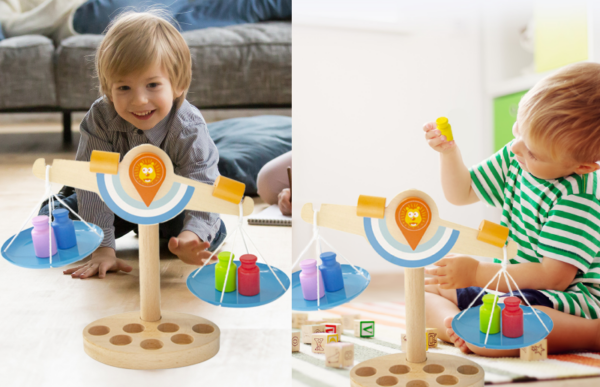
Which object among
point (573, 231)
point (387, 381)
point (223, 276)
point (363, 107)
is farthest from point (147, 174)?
point (363, 107)

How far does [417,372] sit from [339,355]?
12 centimetres

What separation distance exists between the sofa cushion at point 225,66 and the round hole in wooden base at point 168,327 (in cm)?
94

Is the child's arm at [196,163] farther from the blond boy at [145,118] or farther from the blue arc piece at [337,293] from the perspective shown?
the blue arc piece at [337,293]

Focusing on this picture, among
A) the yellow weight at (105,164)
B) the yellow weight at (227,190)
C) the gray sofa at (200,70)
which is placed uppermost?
the gray sofa at (200,70)

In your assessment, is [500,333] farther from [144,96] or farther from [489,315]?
[144,96]

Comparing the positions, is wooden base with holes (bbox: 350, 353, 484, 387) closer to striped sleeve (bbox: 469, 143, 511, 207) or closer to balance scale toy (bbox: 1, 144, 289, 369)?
balance scale toy (bbox: 1, 144, 289, 369)

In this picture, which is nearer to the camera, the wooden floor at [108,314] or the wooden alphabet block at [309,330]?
the wooden floor at [108,314]

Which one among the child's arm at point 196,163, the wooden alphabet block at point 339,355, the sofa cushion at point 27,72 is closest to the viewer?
the wooden alphabet block at point 339,355

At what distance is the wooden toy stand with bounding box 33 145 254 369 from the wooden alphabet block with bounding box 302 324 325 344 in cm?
15

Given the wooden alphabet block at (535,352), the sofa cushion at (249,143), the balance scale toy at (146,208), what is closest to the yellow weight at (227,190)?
the balance scale toy at (146,208)

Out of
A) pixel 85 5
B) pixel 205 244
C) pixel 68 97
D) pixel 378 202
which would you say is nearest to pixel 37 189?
pixel 68 97

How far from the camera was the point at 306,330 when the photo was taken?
85cm

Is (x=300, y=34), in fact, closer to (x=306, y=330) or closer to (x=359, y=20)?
(x=359, y=20)

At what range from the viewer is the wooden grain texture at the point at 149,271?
0.73 m
